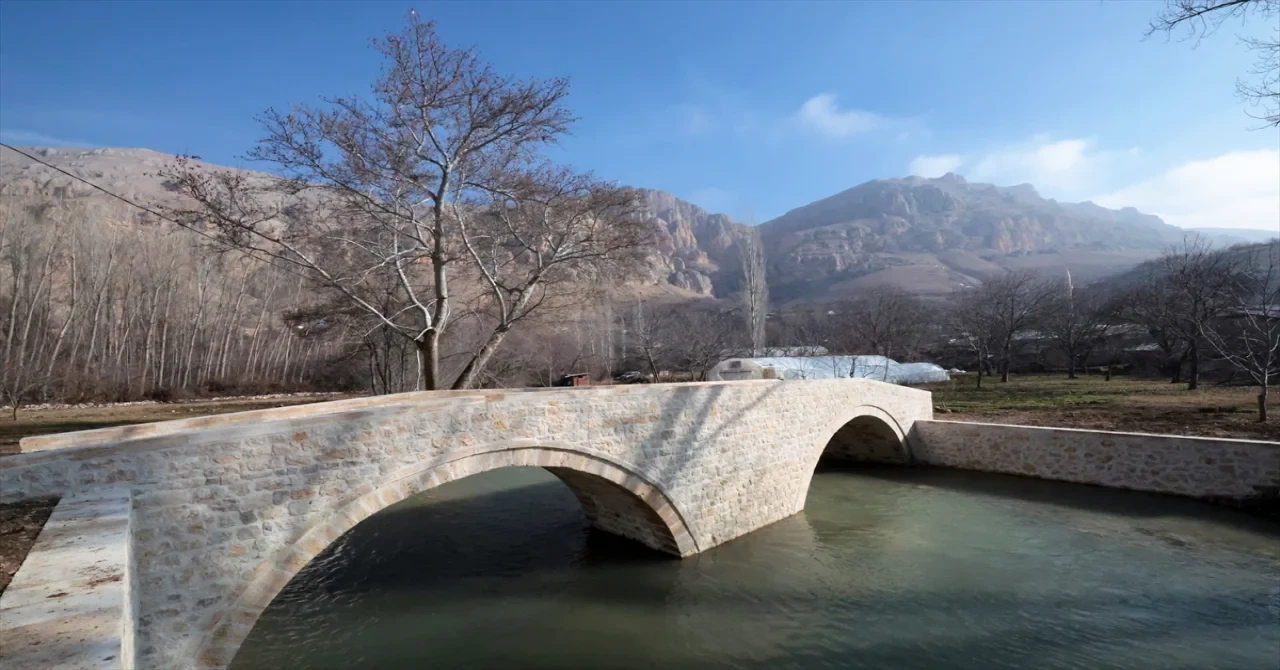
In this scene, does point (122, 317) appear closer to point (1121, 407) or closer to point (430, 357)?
point (430, 357)

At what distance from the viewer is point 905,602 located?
7.97 meters

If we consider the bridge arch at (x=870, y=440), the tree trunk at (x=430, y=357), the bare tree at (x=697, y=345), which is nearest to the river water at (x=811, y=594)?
the tree trunk at (x=430, y=357)

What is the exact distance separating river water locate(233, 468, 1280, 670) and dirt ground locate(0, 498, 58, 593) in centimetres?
322

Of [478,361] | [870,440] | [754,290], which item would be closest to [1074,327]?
[754,290]

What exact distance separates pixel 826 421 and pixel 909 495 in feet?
10.5

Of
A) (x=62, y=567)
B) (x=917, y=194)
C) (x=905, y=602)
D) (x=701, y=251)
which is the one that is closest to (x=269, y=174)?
(x=62, y=567)

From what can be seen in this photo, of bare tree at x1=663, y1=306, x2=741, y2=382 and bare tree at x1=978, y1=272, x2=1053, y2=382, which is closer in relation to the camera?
bare tree at x1=663, y1=306, x2=741, y2=382

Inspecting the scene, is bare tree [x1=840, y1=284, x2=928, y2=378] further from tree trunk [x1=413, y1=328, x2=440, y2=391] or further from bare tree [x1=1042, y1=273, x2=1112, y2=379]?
tree trunk [x1=413, y1=328, x2=440, y2=391]

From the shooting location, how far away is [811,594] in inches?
326

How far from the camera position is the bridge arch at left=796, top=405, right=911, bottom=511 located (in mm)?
15023

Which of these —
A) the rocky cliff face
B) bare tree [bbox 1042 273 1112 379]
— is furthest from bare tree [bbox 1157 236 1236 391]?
the rocky cliff face

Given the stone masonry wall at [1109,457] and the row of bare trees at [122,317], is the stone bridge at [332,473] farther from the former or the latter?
the row of bare trees at [122,317]

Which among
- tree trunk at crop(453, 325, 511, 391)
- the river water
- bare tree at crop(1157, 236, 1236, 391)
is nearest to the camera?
the river water

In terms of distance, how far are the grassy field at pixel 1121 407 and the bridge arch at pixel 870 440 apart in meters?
3.27
